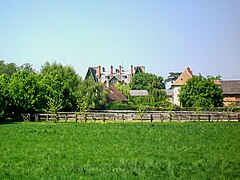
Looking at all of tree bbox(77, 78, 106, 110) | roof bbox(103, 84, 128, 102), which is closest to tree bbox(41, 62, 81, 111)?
tree bbox(77, 78, 106, 110)

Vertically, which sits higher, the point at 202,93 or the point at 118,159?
the point at 202,93

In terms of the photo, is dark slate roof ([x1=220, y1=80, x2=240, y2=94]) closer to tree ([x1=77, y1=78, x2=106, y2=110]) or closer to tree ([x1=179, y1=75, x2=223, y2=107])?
tree ([x1=179, y1=75, x2=223, y2=107])

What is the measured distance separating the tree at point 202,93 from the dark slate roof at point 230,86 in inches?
461

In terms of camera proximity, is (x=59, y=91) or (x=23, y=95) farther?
(x=59, y=91)

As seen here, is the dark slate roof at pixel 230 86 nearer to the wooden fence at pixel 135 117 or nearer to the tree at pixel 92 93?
the tree at pixel 92 93

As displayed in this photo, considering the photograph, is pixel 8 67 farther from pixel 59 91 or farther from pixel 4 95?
pixel 4 95

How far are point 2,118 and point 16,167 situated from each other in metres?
30.2

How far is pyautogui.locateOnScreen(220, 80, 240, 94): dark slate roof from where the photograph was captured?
76575 millimetres

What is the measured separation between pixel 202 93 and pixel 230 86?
16.5 meters

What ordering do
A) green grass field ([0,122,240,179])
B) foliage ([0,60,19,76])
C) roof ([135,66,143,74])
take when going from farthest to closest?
roof ([135,66,143,74])
foliage ([0,60,19,76])
green grass field ([0,122,240,179])

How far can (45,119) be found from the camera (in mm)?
41656

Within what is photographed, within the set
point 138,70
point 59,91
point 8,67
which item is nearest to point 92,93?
point 59,91

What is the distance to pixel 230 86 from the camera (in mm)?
78188

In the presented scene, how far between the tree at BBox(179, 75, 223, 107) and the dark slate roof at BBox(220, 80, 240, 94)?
11.7 meters
